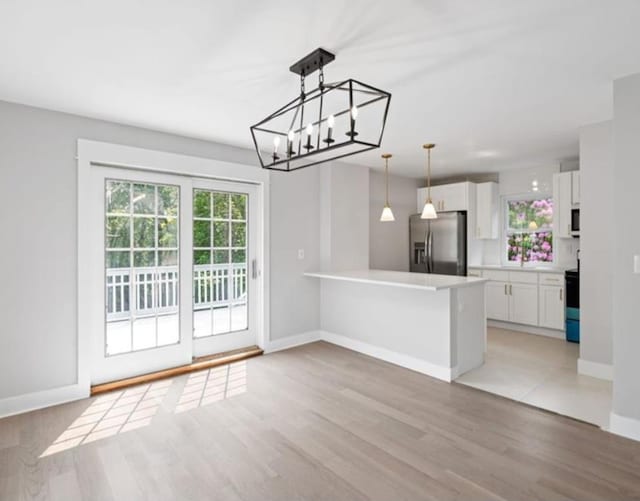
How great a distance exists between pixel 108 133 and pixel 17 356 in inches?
79.5

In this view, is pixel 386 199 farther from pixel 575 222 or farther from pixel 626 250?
pixel 626 250

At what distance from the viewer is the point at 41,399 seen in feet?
9.68

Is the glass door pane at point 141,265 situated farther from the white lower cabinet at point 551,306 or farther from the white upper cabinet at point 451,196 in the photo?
the white lower cabinet at point 551,306

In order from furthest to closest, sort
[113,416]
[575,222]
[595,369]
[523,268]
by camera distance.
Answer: [523,268], [575,222], [595,369], [113,416]

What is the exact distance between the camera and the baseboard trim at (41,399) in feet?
9.25

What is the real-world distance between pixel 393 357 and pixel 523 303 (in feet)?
8.11

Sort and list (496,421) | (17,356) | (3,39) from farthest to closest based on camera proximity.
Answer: (17,356)
(496,421)
(3,39)

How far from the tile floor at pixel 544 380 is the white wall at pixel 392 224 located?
2.07 metres

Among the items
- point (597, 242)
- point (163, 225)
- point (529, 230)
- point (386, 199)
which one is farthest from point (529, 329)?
point (163, 225)

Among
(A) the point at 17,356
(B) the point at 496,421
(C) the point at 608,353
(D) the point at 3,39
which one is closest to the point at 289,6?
(D) the point at 3,39

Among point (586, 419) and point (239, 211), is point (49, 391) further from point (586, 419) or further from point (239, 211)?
point (586, 419)

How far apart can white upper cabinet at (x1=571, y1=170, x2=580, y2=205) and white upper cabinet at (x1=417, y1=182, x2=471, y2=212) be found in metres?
1.40

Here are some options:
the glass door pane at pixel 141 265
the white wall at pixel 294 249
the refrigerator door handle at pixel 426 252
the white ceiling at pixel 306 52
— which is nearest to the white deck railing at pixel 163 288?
the glass door pane at pixel 141 265

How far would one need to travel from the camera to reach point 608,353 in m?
3.46
